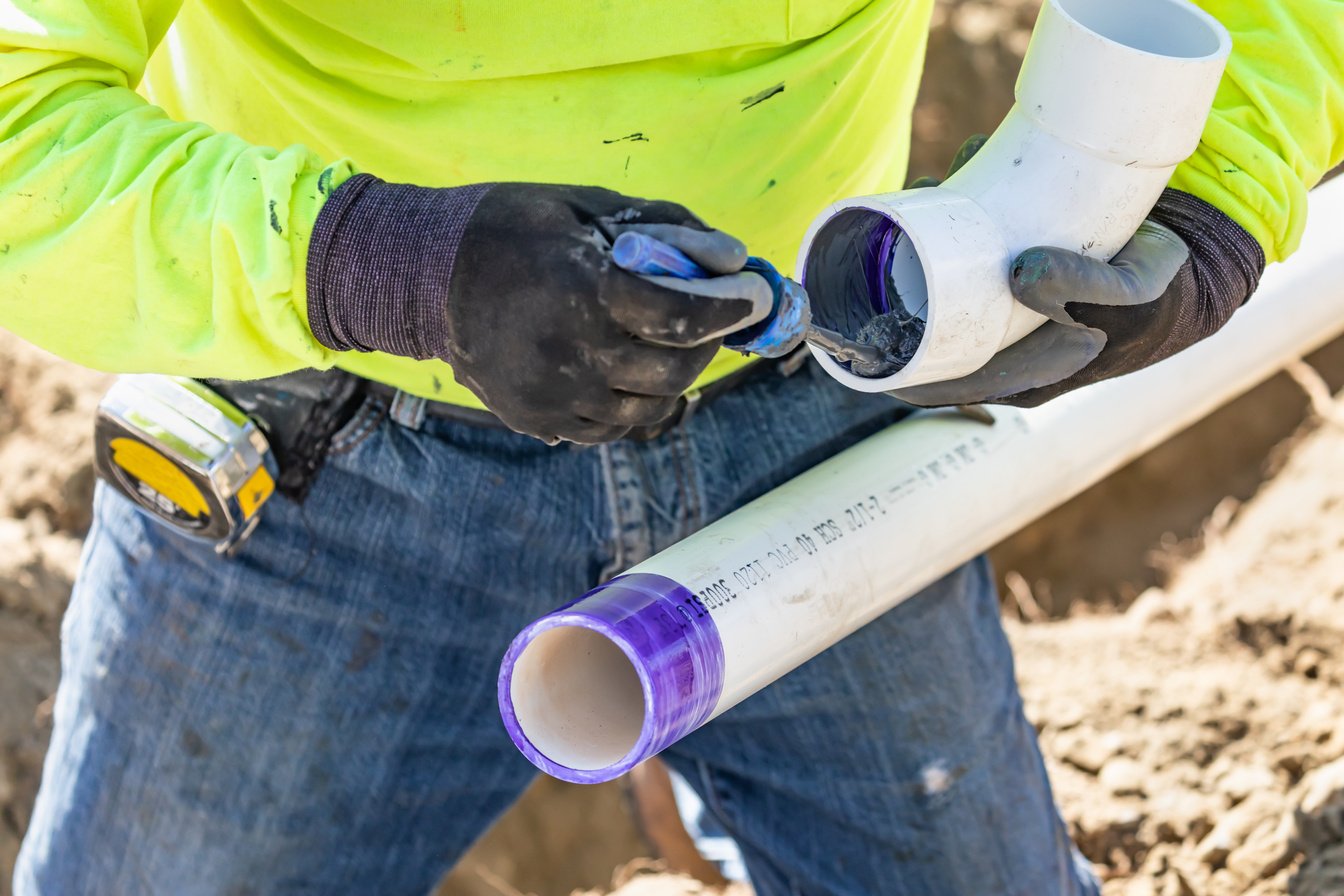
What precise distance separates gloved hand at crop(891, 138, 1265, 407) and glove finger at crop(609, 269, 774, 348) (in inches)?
13.4

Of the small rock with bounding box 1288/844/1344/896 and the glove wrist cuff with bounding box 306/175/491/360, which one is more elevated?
the glove wrist cuff with bounding box 306/175/491/360

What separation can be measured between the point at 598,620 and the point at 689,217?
40 centimetres


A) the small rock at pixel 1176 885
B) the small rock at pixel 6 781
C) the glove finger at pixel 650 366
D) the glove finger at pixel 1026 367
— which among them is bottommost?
the small rock at pixel 6 781

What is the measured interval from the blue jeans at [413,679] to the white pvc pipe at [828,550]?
0.14 m

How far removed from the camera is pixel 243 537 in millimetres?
1624

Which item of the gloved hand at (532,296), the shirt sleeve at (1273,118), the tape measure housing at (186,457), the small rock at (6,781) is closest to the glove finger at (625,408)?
the gloved hand at (532,296)

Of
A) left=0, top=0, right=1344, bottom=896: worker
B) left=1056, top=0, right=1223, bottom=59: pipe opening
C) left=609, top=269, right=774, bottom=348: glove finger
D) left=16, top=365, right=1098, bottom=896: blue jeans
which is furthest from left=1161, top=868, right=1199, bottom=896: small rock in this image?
left=609, top=269, right=774, bottom=348: glove finger

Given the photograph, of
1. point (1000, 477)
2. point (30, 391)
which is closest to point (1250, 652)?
point (1000, 477)

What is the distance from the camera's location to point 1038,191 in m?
1.30

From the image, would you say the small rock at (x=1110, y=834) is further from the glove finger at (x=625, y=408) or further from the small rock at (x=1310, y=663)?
the glove finger at (x=625, y=408)

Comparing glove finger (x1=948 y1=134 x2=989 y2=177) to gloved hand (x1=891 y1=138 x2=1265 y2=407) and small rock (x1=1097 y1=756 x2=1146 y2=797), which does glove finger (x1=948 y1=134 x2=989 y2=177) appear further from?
small rock (x1=1097 y1=756 x2=1146 y2=797)

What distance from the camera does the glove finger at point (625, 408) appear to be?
113cm

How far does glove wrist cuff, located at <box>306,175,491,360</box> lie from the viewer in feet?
3.73

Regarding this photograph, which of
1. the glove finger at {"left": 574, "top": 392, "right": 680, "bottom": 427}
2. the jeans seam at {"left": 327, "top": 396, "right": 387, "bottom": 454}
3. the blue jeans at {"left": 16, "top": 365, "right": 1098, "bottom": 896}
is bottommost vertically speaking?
the blue jeans at {"left": 16, "top": 365, "right": 1098, "bottom": 896}
